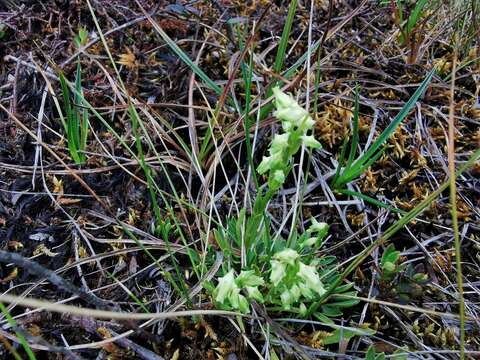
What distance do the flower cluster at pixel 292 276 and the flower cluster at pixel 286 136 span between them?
25 centimetres

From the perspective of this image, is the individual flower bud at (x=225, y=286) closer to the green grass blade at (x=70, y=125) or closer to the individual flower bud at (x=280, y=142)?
the individual flower bud at (x=280, y=142)

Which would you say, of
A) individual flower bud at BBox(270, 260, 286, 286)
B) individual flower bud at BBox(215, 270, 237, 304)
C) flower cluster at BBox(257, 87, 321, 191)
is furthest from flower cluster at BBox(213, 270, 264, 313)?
flower cluster at BBox(257, 87, 321, 191)

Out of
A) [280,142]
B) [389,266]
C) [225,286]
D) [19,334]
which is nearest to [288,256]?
[225,286]

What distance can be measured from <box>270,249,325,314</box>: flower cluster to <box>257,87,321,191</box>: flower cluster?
0.25m

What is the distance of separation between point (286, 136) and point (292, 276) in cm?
43

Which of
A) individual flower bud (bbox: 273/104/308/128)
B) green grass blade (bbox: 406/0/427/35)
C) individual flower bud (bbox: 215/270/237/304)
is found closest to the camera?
individual flower bud (bbox: 273/104/308/128)

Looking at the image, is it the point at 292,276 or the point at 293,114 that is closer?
the point at 293,114

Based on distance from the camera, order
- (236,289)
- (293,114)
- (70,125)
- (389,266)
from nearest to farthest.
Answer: (293,114), (236,289), (389,266), (70,125)

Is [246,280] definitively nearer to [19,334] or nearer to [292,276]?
[292,276]

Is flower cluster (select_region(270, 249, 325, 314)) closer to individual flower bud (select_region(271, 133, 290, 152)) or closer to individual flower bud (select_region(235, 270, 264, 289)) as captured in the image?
individual flower bud (select_region(235, 270, 264, 289))

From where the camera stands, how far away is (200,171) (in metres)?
2.05

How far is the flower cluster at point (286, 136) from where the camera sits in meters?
1.36

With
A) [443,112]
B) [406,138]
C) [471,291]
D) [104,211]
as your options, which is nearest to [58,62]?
[104,211]

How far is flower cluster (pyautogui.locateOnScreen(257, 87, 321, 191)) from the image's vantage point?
1.36 meters
